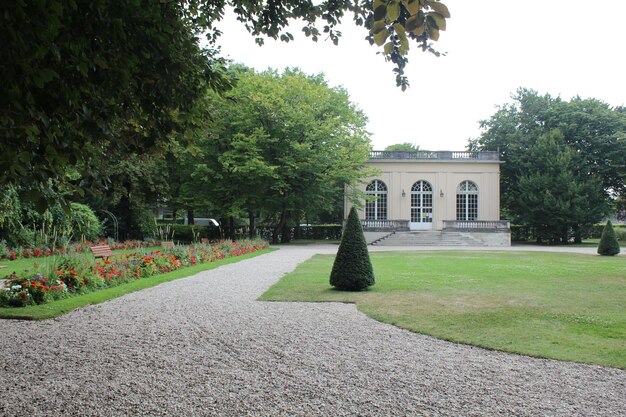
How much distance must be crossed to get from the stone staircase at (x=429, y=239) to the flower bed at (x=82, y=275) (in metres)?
18.3

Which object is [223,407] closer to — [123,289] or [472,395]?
[472,395]

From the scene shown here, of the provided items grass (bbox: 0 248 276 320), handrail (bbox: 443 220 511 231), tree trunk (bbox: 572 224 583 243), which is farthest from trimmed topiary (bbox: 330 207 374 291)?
tree trunk (bbox: 572 224 583 243)

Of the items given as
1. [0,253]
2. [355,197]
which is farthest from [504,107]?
[0,253]

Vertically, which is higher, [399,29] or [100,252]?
[399,29]

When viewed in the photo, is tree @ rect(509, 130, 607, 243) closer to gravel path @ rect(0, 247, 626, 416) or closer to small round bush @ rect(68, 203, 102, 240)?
small round bush @ rect(68, 203, 102, 240)

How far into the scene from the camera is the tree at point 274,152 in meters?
26.9

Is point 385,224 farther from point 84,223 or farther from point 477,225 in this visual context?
point 84,223

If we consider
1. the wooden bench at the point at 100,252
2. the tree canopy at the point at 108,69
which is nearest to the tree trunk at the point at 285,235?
the wooden bench at the point at 100,252

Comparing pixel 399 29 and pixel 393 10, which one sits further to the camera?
pixel 399 29

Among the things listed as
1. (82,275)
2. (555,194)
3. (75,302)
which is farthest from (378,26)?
(555,194)

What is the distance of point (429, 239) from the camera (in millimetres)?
31688

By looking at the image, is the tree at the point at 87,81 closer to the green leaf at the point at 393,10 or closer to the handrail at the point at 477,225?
the green leaf at the point at 393,10

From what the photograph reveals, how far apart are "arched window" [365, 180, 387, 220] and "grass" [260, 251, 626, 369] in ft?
72.4

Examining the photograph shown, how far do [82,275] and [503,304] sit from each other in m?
8.08
